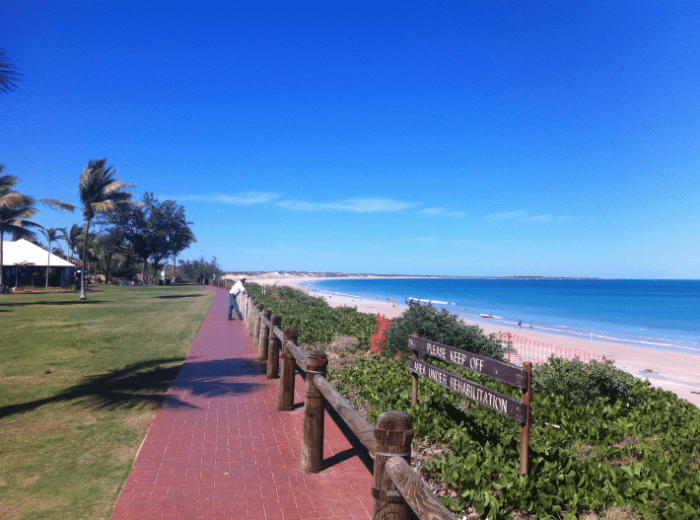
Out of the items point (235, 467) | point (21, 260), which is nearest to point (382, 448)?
point (235, 467)

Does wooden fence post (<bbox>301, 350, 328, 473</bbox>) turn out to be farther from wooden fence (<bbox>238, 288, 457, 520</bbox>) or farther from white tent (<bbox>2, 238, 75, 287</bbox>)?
white tent (<bbox>2, 238, 75, 287</bbox>)

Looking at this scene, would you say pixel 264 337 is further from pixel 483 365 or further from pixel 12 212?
pixel 12 212

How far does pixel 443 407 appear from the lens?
5.50m

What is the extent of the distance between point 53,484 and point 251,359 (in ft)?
18.6

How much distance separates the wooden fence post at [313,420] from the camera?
13.7 ft

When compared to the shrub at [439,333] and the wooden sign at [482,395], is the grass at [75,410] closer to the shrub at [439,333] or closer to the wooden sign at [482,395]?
the wooden sign at [482,395]

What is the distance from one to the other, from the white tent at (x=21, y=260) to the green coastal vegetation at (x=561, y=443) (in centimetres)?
3918

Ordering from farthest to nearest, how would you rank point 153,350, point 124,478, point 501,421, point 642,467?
1. point 153,350
2. point 501,421
3. point 124,478
4. point 642,467

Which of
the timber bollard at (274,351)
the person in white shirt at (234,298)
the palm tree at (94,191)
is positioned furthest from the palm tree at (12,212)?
the timber bollard at (274,351)

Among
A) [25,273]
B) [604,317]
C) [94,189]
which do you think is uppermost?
[94,189]

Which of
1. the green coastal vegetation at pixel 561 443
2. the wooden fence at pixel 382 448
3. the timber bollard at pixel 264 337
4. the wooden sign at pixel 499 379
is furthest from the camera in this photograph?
the timber bollard at pixel 264 337

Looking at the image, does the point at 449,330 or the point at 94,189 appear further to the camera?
the point at 94,189

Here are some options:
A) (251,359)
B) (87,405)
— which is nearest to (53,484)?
(87,405)

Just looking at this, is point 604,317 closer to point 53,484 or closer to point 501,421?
point 501,421
